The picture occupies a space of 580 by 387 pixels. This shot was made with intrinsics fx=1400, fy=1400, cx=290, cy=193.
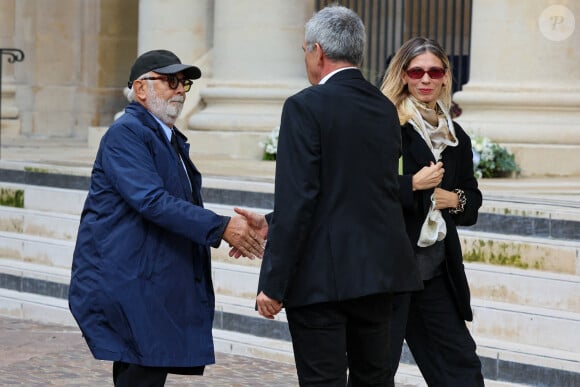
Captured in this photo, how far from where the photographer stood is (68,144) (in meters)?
17.7

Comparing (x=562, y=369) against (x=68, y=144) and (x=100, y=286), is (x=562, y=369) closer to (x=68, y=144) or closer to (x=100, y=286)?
(x=100, y=286)

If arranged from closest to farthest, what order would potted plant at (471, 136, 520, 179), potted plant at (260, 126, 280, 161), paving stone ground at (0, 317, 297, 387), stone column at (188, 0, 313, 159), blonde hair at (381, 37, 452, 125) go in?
blonde hair at (381, 37, 452, 125), paving stone ground at (0, 317, 297, 387), potted plant at (471, 136, 520, 179), potted plant at (260, 126, 280, 161), stone column at (188, 0, 313, 159)

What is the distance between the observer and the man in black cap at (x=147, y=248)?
16.6 feet

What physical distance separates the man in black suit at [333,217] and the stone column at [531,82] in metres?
7.60

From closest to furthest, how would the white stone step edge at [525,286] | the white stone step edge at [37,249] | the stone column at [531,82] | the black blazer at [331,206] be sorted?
the black blazer at [331,206] → the white stone step edge at [525,286] → the white stone step edge at [37,249] → the stone column at [531,82]

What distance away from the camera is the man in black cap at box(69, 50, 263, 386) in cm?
505

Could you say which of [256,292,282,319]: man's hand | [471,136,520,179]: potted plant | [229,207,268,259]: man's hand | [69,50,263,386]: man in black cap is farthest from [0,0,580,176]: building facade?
[256,292,282,319]: man's hand

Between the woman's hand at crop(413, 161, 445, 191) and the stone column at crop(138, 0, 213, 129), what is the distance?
10445 millimetres

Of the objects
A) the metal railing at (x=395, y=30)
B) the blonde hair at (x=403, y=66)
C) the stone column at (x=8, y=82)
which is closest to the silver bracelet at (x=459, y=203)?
the blonde hair at (x=403, y=66)

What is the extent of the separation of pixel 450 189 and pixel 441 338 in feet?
1.98

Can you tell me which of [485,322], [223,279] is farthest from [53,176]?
[485,322]

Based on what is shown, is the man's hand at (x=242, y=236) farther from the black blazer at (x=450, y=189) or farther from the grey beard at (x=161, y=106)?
the black blazer at (x=450, y=189)

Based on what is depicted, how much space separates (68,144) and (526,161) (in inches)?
287

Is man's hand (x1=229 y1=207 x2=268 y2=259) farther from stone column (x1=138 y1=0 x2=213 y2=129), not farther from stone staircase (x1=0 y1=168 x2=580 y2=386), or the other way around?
stone column (x1=138 y1=0 x2=213 y2=129)
